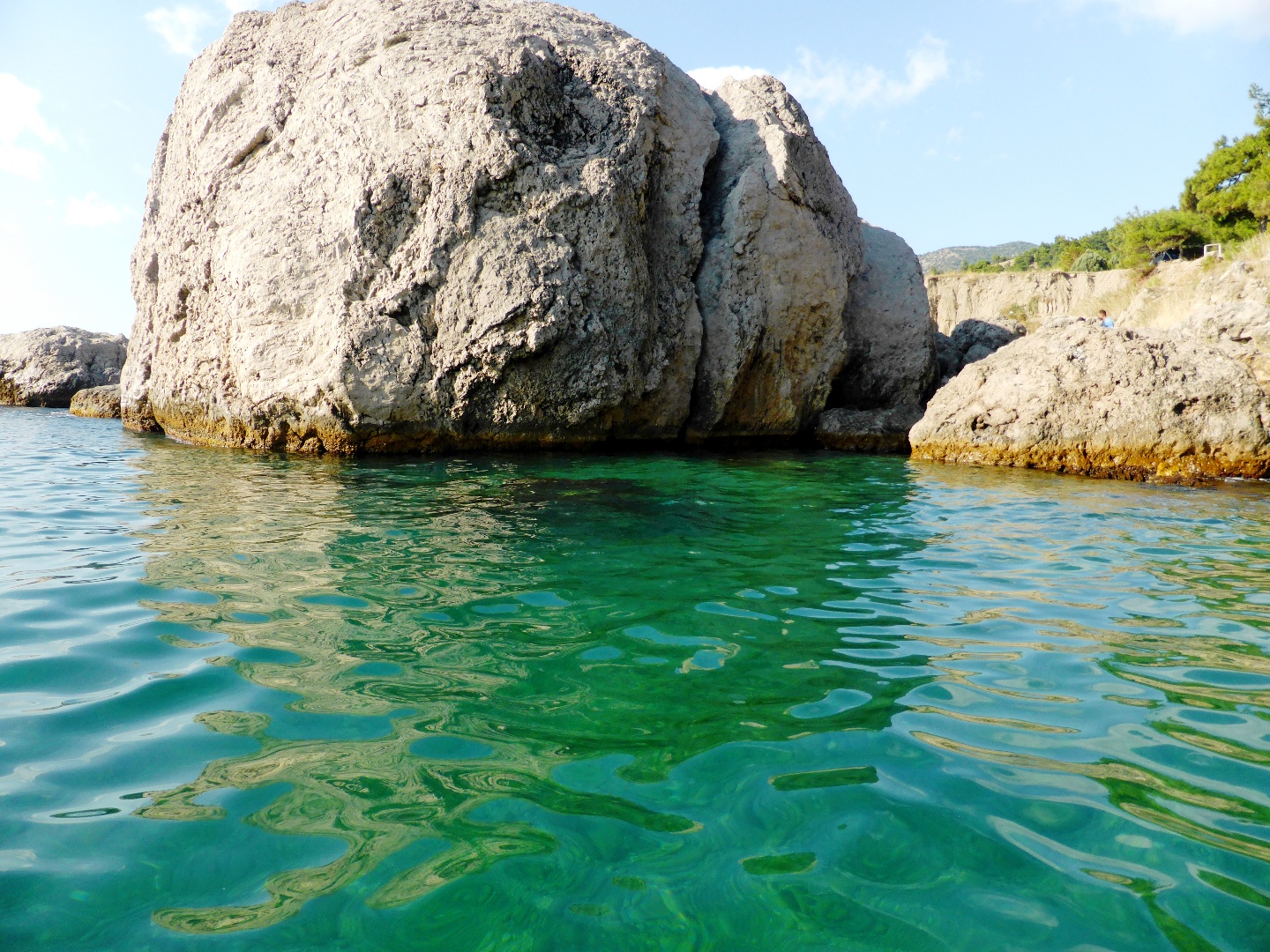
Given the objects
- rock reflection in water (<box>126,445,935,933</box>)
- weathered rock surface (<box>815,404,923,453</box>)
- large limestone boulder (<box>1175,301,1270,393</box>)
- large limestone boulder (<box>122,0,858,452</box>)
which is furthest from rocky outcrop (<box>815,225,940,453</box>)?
rock reflection in water (<box>126,445,935,933</box>)

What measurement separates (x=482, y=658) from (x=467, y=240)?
6465 mm

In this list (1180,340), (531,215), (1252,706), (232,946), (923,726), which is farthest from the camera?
(1180,340)

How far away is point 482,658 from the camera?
2.76 meters

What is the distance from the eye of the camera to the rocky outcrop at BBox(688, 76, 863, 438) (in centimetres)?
1028

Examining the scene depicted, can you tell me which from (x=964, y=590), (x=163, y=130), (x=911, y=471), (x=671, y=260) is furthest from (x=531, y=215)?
(x=163, y=130)

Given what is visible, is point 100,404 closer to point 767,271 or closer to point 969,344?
point 767,271

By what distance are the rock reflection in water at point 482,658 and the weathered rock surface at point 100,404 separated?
1169cm

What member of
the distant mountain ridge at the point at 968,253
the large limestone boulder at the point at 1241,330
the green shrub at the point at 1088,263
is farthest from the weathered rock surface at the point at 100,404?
the distant mountain ridge at the point at 968,253

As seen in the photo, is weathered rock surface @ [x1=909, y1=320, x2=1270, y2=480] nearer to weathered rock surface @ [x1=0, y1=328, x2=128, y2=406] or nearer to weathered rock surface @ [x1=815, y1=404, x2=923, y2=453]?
weathered rock surface @ [x1=815, y1=404, x2=923, y2=453]

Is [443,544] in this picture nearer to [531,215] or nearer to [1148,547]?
[1148,547]

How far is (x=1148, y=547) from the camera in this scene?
4.73 m

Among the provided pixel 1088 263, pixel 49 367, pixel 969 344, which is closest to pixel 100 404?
pixel 49 367

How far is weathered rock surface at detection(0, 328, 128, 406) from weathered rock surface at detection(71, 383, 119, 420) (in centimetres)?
354

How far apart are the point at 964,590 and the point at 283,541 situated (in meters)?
3.57
